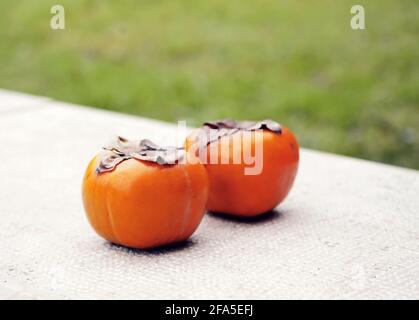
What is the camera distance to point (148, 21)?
739cm

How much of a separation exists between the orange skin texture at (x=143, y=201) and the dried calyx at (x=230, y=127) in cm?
29

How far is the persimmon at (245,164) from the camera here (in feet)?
9.61

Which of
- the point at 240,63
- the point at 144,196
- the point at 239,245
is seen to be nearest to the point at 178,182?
the point at 144,196

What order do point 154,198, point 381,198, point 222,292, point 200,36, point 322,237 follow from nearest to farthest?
1. point 222,292
2. point 154,198
3. point 322,237
4. point 381,198
5. point 200,36

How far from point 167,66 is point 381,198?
11.9 feet

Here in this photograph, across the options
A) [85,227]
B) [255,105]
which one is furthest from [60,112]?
[85,227]

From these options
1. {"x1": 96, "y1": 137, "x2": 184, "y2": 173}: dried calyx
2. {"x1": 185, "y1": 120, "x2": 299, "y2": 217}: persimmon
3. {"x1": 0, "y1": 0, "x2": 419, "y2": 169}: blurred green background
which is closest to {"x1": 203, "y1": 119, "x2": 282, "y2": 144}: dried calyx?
{"x1": 185, "y1": 120, "x2": 299, "y2": 217}: persimmon

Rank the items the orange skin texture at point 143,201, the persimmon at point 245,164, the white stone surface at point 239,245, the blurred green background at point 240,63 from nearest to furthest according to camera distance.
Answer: the white stone surface at point 239,245 < the orange skin texture at point 143,201 < the persimmon at point 245,164 < the blurred green background at point 240,63

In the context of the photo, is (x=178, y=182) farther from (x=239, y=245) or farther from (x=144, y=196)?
(x=239, y=245)

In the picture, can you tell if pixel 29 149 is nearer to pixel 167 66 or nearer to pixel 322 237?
pixel 322 237

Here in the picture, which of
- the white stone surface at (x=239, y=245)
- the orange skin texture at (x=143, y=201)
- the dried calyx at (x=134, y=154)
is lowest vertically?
the white stone surface at (x=239, y=245)

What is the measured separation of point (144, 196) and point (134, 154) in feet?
0.60

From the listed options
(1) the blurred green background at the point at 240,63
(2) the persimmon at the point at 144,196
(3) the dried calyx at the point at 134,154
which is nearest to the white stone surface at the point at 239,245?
(2) the persimmon at the point at 144,196

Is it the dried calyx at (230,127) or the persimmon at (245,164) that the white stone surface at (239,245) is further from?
the dried calyx at (230,127)
